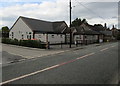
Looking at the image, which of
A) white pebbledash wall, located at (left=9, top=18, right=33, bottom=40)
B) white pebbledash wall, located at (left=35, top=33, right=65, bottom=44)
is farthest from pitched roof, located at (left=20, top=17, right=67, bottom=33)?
white pebbledash wall, located at (left=35, top=33, right=65, bottom=44)

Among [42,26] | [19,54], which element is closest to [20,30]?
[42,26]

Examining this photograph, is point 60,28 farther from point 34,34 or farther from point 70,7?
point 70,7

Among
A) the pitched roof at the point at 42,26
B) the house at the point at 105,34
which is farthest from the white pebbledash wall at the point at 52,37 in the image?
the house at the point at 105,34

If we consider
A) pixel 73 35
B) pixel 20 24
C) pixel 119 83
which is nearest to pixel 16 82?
pixel 119 83

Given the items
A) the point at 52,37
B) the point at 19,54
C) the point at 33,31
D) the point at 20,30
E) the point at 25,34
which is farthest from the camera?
the point at 20,30

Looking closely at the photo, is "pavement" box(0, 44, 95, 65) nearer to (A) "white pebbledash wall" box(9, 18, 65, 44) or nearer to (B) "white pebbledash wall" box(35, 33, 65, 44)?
(B) "white pebbledash wall" box(35, 33, 65, 44)

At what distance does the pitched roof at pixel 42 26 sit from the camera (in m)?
31.3

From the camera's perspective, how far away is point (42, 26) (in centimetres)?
3409

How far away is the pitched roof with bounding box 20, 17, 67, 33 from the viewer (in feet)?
103

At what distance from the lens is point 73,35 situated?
38.0 m

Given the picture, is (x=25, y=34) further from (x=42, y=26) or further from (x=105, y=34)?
(x=105, y=34)

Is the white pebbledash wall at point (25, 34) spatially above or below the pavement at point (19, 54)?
above

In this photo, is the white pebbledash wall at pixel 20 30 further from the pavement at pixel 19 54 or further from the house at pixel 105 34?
the house at pixel 105 34

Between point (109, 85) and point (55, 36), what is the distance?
28.0 m
